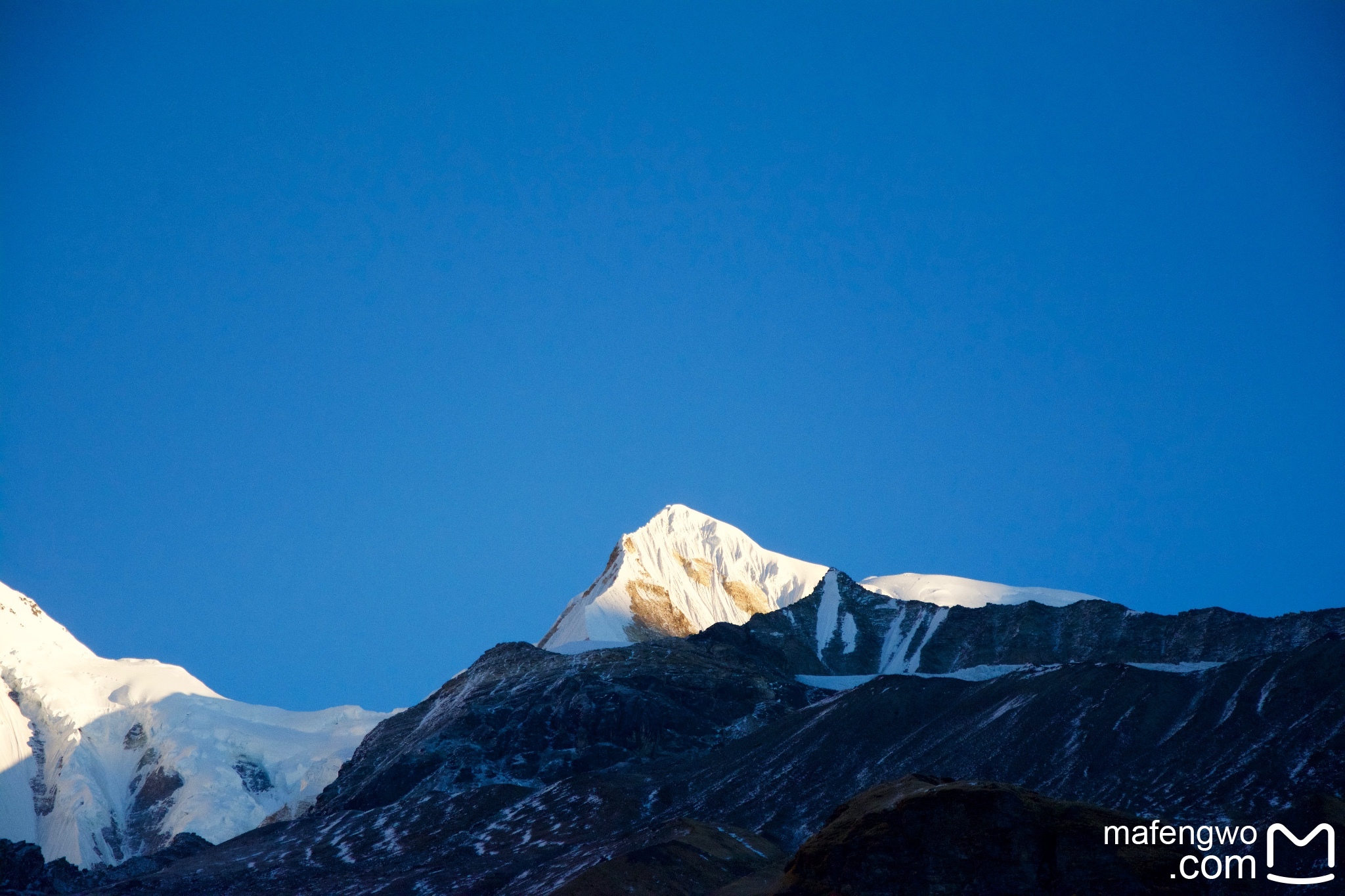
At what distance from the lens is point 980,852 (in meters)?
53.9

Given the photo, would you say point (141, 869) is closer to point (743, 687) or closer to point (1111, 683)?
point (743, 687)

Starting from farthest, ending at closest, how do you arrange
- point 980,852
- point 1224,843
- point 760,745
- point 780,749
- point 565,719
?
point 565,719 < point 760,745 < point 780,749 < point 1224,843 < point 980,852

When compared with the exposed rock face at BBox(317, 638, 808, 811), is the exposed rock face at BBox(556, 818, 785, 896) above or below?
below

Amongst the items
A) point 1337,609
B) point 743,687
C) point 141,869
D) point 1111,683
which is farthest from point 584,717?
point 1337,609

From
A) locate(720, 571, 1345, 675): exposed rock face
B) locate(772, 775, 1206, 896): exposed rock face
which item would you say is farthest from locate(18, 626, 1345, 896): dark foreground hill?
locate(772, 775, 1206, 896): exposed rock face

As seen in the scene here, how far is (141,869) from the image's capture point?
126375 mm

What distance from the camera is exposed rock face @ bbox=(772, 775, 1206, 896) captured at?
2032 inches

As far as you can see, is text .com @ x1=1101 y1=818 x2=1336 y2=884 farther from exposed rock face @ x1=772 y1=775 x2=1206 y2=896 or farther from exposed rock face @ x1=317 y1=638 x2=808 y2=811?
exposed rock face @ x1=317 y1=638 x2=808 y2=811

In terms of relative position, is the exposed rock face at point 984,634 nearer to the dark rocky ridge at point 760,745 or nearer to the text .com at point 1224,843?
the dark rocky ridge at point 760,745

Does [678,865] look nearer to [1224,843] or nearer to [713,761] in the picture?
[1224,843]

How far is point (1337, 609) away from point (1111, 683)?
3815 centimetres

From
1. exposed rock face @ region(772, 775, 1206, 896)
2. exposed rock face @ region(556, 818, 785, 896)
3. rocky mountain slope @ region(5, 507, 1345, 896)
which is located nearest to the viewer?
exposed rock face @ region(772, 775, 1206, 896)

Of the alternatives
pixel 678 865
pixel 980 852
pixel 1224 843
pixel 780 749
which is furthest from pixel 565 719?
pixel 980 852

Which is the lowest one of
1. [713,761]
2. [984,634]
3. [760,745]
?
[713,761]
